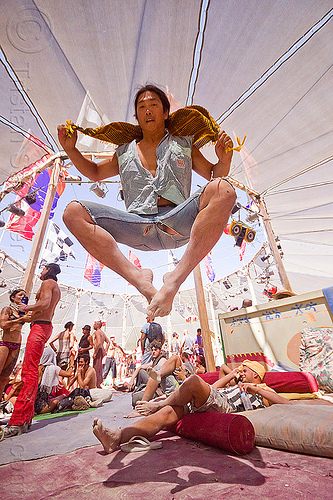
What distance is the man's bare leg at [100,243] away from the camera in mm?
1267

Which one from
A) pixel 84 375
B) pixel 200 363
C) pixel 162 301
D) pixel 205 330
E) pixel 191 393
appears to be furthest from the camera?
pixel 200 363

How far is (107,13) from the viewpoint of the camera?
278 centimetres

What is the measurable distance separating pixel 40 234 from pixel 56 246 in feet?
9.50

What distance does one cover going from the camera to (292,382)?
9.86 ft

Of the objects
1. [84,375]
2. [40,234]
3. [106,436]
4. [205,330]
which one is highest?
[40,234]

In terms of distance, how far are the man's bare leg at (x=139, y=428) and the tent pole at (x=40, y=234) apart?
2826mm

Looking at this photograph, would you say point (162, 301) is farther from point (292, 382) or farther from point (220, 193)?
point (292, 382)

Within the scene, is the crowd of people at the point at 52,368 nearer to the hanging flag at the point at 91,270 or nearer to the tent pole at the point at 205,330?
the tent pole at the point at 205,330

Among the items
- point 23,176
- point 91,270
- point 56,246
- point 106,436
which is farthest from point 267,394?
point 91,270

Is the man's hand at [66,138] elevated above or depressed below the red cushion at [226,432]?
above

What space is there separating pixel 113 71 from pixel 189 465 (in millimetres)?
4281

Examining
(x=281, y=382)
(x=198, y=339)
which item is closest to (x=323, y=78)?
(x=281, y=382)

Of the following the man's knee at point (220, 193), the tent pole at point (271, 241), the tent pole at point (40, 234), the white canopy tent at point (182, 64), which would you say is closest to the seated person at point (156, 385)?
the tent pole at point (40, 234)

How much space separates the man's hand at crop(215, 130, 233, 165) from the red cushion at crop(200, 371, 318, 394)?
2827mm
